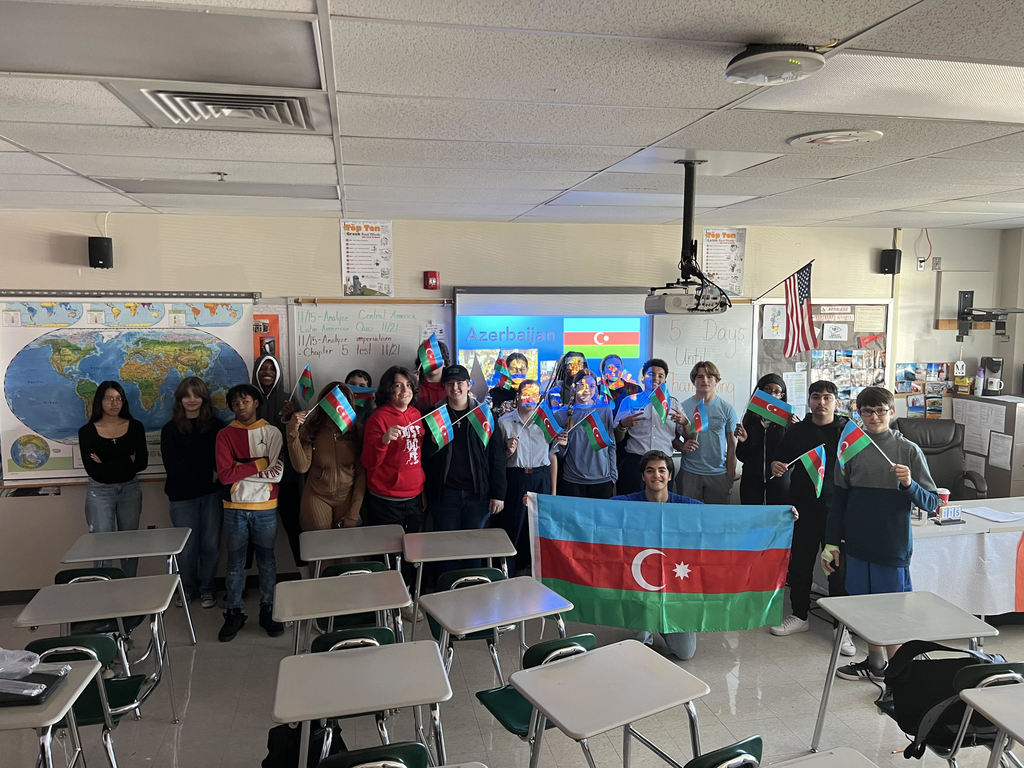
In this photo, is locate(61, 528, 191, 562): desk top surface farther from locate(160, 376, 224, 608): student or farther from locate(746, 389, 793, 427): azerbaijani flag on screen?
locate(746, 389, 793, 427): azerbaijani flag on screen

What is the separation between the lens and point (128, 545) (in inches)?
164

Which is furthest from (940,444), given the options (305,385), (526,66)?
(526,66)

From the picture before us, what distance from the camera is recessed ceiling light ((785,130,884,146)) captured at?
290 cm

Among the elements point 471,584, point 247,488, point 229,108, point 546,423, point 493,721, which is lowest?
point 493,721

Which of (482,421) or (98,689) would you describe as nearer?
(98,689)

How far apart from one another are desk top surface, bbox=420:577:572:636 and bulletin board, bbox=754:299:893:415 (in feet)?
12.9

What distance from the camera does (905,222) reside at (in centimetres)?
613

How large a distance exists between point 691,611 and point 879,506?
1.24m

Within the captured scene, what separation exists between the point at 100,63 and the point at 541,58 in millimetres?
1207

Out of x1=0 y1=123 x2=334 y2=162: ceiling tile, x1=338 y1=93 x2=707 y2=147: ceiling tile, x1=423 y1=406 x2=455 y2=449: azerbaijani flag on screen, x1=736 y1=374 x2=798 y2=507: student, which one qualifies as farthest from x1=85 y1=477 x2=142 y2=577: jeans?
x1=736 y1=374 x2=798 y2=507: student

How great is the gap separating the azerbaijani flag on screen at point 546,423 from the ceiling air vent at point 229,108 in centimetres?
299

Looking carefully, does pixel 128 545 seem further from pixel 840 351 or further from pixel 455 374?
pixel 840 351

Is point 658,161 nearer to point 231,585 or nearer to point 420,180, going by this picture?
point 420,180

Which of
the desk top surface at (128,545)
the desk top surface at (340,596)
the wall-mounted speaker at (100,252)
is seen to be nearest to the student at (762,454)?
the desk top surface at (340,596)
